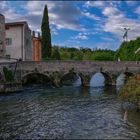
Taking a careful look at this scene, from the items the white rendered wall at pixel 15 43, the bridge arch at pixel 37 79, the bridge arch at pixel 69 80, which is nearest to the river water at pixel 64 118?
the bridge arch at pixel 37 79

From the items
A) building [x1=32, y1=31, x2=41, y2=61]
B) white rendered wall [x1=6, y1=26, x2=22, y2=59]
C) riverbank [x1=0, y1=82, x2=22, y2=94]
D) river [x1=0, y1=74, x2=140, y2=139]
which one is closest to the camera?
river [x1=0, y1=74, x2=140, y2=139]

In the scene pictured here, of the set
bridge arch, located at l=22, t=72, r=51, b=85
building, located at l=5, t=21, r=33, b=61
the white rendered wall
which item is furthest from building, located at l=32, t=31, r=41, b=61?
the white rendered wall

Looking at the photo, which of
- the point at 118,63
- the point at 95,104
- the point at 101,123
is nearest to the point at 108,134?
the point at 101,123

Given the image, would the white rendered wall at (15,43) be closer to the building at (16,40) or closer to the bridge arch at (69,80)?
the building at (16,40)

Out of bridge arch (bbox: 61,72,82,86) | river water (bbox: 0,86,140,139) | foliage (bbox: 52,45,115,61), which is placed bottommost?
river water (bbox: 0,86,140,139)

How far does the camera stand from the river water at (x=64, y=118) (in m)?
26.2

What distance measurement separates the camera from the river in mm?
26172

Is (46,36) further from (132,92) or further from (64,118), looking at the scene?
(64,118)

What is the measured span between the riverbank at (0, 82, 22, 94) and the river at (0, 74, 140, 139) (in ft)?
11.6

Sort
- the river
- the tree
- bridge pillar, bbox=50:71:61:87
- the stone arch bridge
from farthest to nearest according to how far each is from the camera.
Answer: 1. the tree
2. bridge pillar, bbox=50:71:61:87
3. the stone arch bridge
4. the river

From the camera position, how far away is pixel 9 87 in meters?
52.1

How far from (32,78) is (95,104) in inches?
1153

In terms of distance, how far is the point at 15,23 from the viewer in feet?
219

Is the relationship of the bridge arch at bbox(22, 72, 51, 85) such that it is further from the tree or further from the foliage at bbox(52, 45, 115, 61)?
the foliage at bbox(52, 45, 115, 61)
